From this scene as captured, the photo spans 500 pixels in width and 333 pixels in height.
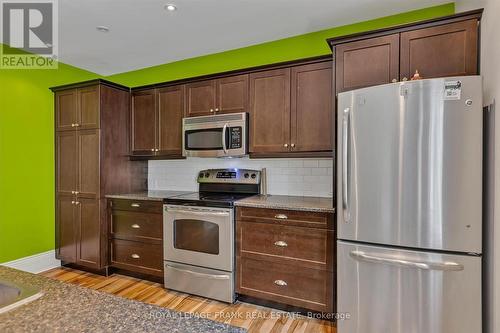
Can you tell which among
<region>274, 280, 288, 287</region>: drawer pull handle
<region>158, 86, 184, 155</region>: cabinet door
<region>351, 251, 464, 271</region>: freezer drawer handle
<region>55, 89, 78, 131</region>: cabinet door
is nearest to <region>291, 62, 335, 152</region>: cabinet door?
<region>351, 251, 464, 271</region>: freezer drawer handle

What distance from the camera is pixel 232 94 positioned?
2939mm

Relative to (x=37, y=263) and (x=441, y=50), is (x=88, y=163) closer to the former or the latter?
(x=37, y=263)

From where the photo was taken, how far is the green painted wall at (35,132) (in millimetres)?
3055

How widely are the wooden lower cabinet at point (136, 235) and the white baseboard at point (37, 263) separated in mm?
914

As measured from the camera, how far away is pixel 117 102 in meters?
3.34

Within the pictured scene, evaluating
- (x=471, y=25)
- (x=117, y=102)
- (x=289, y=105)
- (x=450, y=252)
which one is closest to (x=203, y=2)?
(x=289, y=105)

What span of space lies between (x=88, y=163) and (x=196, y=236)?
158cm

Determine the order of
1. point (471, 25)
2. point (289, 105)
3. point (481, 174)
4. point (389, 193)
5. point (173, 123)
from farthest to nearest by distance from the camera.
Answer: point (173, 123) < point (289, 105) < point (471, 25) < point (389, 193) < point (481, 174)

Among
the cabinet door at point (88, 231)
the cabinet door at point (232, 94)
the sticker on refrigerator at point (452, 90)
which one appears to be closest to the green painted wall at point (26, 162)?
the cabinet door at point (88, 231)

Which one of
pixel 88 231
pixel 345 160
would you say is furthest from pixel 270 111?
pixel 88 231

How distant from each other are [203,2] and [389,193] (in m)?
2.05

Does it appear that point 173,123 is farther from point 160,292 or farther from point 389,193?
point 389,193

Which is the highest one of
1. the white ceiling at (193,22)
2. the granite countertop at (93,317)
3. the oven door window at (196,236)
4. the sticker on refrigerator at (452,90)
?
the white ceiling at (193,22)

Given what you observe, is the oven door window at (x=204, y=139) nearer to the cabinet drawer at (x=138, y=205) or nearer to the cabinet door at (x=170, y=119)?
the cabinet door at (x=170, y=119)
